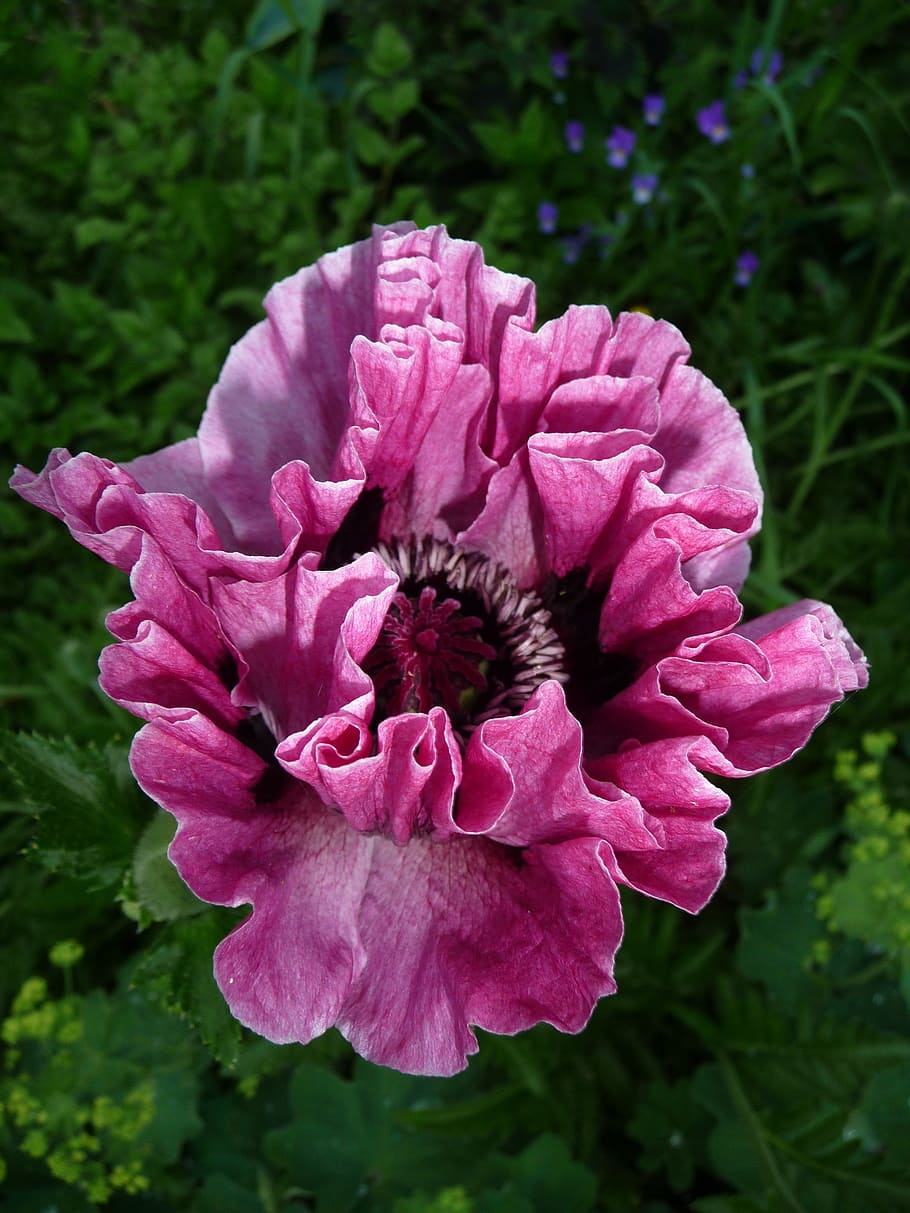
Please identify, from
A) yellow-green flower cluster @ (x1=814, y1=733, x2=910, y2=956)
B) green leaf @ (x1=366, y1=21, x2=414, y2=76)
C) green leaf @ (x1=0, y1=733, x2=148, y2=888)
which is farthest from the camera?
green leaf @ (x1=366, y1=21, x2=414, y2=76)

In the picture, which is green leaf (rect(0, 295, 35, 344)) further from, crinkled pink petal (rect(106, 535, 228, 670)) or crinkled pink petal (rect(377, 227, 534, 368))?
crinkled pink petal (rect(106, 535, 228, 670))

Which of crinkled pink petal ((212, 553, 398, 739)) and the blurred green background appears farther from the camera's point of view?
the blurred green background

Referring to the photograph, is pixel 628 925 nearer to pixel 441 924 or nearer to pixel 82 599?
pixel 441 924

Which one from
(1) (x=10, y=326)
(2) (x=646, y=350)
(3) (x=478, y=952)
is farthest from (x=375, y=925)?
(1) (x=10, y=326)

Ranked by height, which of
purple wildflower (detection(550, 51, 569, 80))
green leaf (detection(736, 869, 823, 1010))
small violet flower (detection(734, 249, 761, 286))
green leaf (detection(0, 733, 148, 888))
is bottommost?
green leaf (detection(736, 869, 823, 1010))

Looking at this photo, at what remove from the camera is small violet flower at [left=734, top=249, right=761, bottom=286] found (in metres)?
3.33

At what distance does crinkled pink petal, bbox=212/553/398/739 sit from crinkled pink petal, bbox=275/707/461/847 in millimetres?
39

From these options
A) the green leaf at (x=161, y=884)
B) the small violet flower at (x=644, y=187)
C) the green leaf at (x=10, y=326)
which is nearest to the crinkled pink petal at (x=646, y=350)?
the green leaf at (x=161, y=884)

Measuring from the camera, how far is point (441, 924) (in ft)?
4.29

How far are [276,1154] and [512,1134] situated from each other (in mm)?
520

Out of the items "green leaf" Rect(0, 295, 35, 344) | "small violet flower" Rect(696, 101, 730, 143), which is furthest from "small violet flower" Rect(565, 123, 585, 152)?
"green leaf" Rect(0, 295, 35, 344)

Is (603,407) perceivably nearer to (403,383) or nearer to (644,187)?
(403,383)

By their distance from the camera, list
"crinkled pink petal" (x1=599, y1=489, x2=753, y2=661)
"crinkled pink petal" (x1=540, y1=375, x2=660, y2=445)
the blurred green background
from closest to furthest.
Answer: "crinkled pink petal" (x1=599, y1=489, x2=753, y2=661) → "crinkled pink petal" (x1=540, y1=375, x2=660, y2=445) → the blurred green background

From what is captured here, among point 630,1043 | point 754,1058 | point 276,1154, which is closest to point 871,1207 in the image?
point 754,1058
